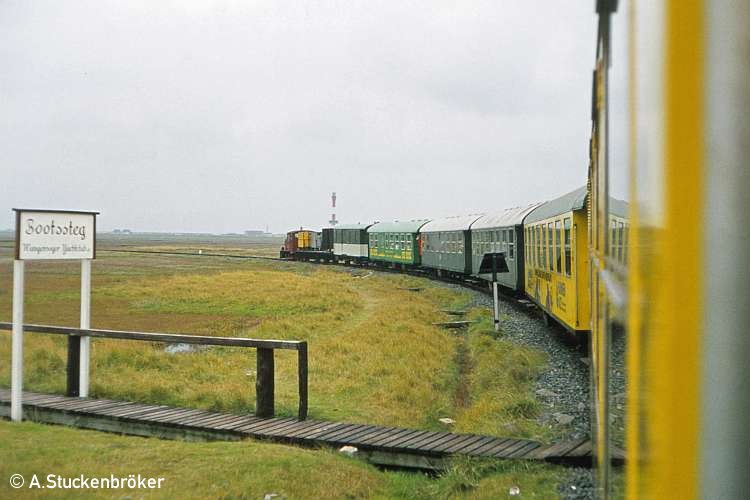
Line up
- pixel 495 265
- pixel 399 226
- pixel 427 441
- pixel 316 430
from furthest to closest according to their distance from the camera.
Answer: pixel 399 226 < pixel 495 265 < pixel 316 430 < pixel 427 441

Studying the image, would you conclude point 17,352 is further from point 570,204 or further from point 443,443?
point 570,204

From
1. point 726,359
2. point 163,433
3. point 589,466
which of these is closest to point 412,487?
point 589,466

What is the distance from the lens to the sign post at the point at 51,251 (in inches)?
285

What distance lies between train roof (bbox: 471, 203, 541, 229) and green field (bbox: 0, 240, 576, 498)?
2.42 metres

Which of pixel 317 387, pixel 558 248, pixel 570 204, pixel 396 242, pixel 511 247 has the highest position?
pixel 396 242

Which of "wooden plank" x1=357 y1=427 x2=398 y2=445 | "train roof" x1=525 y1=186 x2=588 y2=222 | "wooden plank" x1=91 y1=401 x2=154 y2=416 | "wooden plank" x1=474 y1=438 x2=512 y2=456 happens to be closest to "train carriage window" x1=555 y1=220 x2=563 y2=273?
"train roof" x1=525 y1=186 x2=588 y2=222

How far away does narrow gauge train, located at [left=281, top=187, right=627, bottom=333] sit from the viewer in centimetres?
935

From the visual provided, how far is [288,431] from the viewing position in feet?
21.7

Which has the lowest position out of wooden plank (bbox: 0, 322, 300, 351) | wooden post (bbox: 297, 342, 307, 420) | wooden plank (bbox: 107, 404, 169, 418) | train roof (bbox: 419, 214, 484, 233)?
wooden plank (bbox: 107, 404, 169, 418)

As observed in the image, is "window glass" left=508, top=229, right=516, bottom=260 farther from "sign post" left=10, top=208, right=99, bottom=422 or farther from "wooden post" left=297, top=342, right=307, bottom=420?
"sign post" left=10, top=208, right=99, bottom=422

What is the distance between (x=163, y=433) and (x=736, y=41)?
672 cm

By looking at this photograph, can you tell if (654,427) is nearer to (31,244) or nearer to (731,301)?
(731,301)

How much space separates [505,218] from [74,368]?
13744 millimetres

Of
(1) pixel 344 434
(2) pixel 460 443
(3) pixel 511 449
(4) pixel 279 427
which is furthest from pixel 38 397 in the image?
(3) pixel 511 449
